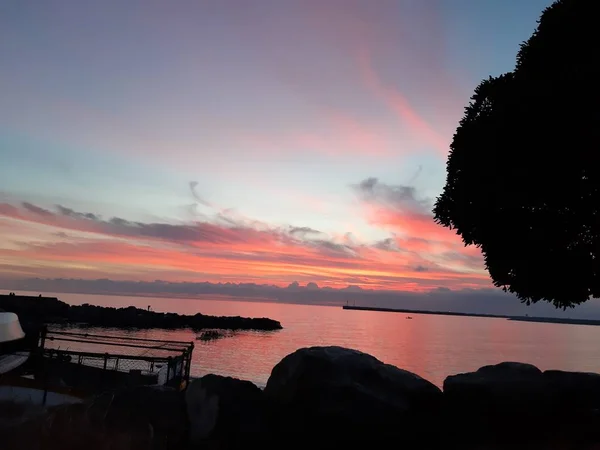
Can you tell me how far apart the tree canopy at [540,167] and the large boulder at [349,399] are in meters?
9.48

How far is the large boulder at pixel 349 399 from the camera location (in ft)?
33.9

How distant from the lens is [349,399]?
410 inches

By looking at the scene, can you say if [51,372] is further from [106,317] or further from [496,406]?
[106,317]

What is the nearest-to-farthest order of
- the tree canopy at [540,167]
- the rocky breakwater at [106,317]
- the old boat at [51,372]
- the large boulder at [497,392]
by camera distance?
1. the large boulder at [497,392]
2. the old boat at [51,372]
3. the tree canopy at [540,167]
4. the rocky breakwater at [106,317]

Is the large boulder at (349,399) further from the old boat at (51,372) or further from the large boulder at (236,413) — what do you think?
the old boat at (51,372)

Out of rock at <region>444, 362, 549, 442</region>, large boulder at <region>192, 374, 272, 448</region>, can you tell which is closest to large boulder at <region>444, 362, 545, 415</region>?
rock at <region>444, 362, 549, 442</region>

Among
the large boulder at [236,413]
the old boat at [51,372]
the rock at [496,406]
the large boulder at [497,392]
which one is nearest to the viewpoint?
the large boulder at [236,413]

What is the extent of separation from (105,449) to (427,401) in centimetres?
668

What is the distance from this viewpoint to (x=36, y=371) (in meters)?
17.4

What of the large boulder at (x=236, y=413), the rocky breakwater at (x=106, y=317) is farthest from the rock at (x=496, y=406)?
the rocky breakwater at (x=106, y=317)

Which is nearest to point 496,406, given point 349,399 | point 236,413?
point 349,399

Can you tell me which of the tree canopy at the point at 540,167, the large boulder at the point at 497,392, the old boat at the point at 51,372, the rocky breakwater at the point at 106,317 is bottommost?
the rocky breakwater at the point at 106,317

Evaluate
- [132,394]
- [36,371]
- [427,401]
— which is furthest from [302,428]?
[36,371]

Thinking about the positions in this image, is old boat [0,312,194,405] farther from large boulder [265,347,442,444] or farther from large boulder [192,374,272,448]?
large boulder [265,347,442,444]
